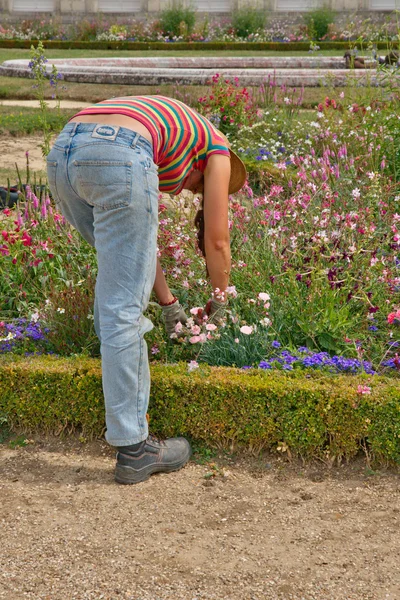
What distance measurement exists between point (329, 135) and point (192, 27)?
18724 millimetres

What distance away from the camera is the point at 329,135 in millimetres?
6562

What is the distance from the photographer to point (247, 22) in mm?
24031

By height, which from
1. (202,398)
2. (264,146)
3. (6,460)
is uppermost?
(264,146)

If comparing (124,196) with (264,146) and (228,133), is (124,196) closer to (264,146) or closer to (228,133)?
(264,146)

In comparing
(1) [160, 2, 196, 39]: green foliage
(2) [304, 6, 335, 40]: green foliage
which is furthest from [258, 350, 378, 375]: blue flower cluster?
(1) [160, 2, 196, 39]: green foliage

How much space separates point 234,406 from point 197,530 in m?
0.66

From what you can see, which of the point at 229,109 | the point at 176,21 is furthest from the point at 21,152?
the point at 176,21

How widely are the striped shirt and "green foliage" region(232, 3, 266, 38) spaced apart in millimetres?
22039

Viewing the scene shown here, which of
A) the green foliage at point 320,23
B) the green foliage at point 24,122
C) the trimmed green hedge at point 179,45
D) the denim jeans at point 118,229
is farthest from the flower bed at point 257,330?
the green foliage at point 320,23

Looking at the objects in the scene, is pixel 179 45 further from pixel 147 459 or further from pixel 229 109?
pixel 147 459

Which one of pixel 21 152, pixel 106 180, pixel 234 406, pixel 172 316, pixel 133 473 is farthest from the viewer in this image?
pixel 21 152

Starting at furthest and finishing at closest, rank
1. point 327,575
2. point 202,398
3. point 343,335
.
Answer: point 343,335 < point 202,398 < point 327,575

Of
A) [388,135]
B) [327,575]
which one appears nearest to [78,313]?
[327,575]

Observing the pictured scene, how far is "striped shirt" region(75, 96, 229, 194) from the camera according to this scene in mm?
3039
